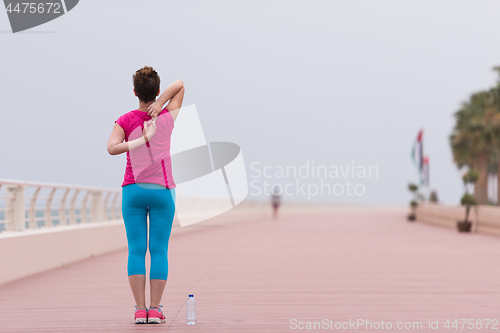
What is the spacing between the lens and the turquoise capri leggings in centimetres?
593

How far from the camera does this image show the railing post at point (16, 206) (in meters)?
10.9

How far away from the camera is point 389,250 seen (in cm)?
1645

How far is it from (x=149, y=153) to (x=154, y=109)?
38 cm

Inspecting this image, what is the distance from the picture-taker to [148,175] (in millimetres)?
5945

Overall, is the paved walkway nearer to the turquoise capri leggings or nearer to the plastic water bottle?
the plastic water bottle

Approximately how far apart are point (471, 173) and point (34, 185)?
20.8 meters

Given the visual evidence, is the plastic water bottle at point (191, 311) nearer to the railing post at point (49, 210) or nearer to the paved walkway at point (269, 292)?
the paved walkway at point (269, 292)

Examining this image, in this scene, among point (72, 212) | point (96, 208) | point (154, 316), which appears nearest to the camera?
point (154, 316)

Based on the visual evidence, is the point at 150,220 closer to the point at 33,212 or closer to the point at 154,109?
the point at 154,109

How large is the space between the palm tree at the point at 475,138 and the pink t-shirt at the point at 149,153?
44.4 meters

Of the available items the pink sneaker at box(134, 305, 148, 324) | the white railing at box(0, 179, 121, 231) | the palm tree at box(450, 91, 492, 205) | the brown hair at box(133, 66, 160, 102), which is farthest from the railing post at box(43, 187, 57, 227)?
the palm tree at box(450, 91, 492, 205)

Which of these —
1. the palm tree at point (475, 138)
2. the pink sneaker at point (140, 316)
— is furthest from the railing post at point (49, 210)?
the palm tree at point (475, 138)

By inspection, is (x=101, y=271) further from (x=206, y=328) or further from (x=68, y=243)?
(x=206, y=328)

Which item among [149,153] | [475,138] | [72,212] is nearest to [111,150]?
[149,153]
